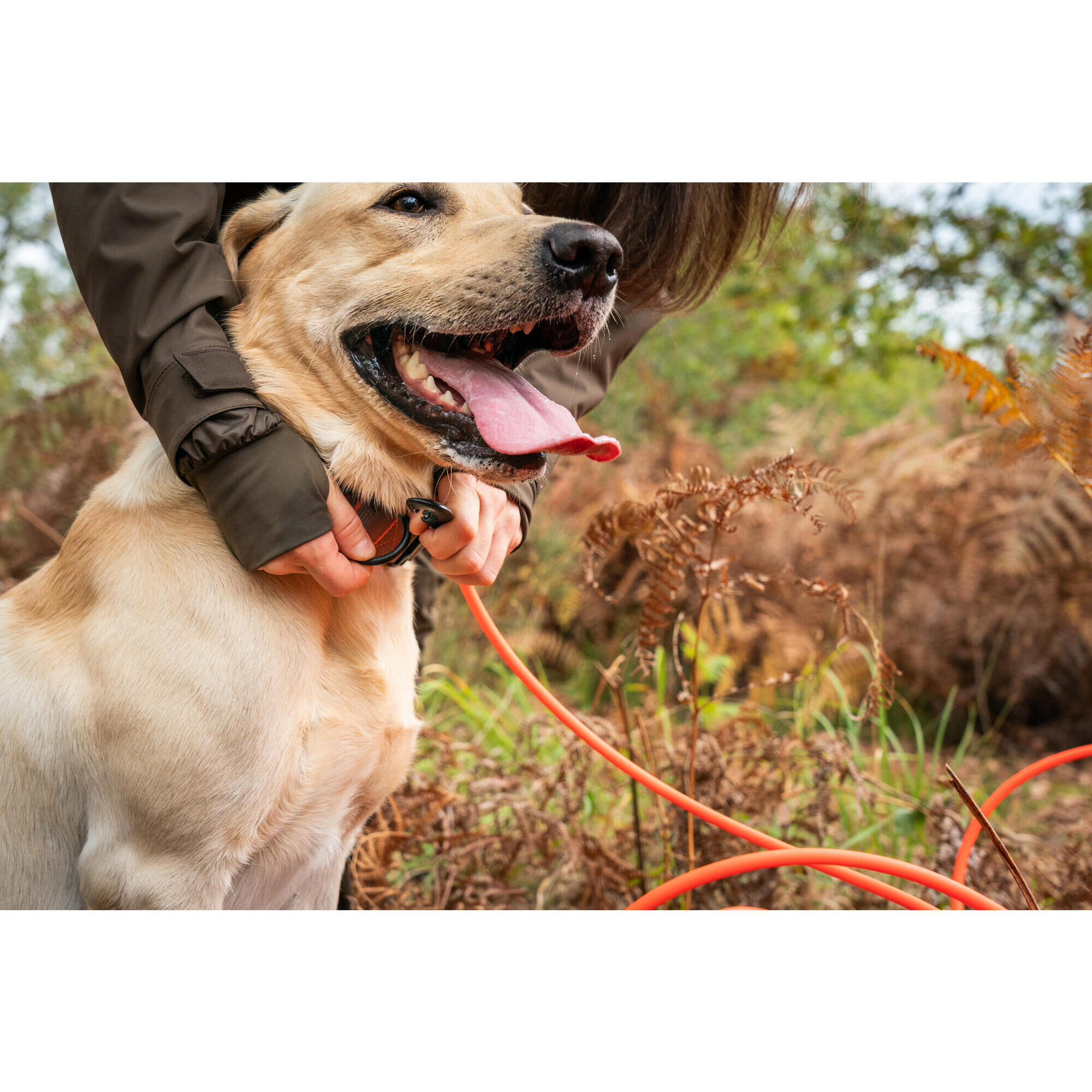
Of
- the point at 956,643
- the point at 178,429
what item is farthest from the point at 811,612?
the point at 178,429

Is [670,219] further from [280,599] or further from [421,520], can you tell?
[280,599]

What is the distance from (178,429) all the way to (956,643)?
4.01m

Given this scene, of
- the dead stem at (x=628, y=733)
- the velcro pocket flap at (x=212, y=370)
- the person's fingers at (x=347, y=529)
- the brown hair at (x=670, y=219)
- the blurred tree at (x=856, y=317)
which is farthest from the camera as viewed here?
the blurred tree at (x=856, y=317)

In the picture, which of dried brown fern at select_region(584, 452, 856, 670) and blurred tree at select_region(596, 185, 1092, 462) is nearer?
dried brown fern at select_region(584, 452, 856, 670)

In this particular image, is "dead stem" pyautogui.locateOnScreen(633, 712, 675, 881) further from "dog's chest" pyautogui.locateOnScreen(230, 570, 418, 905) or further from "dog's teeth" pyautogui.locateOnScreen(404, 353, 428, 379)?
"dog's teeth" pyautogui.locateOnScreen(404, 353, 428, 379)

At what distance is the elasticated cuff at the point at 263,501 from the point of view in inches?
55.4

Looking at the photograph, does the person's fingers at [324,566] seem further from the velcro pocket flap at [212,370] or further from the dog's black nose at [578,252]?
the dog's black nose at [578,252]

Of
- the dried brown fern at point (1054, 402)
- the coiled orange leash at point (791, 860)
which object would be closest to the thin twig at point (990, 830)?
the coiled orange leash at point (791, 860)

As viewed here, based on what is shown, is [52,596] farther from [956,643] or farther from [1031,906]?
[956,643]

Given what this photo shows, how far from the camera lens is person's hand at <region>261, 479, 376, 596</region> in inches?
56.9

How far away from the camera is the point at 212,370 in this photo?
4.65 ft

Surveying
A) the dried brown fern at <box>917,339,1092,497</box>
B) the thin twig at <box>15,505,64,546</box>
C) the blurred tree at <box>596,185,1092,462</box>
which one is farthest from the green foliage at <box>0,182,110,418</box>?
the dried brown fern at <box>917,339,1092,497</box>

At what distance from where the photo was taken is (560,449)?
4.76 ft

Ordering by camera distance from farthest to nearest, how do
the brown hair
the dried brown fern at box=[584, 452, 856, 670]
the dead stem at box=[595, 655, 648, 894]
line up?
the dead stem at box=[595, 655, 648, 894] → the brown hair → the dried brown fern at box=[584, 452, 856, 670]
